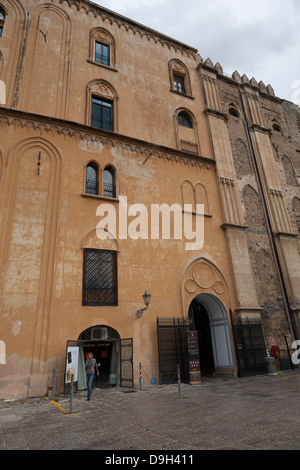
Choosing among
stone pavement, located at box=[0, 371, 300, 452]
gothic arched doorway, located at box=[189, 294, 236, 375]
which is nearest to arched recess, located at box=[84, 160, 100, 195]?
gothic arched doorway, located at box=[189, 294, 236, 375]

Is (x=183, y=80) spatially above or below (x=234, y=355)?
above

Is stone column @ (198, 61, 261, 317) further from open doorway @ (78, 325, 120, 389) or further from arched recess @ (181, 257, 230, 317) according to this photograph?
open doorway @ (78, 325, 120, 389)

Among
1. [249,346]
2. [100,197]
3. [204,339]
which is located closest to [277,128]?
[100,197]

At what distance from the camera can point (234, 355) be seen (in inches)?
556

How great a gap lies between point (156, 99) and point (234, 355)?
15.0 m

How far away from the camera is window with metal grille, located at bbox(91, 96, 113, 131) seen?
15.8 m

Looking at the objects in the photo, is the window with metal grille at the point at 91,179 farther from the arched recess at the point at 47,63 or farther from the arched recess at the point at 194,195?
the arched recess at the point at 194,195

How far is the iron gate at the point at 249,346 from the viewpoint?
1388cm

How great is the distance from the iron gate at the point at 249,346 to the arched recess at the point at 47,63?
44.6 feet

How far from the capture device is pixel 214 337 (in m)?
15.4

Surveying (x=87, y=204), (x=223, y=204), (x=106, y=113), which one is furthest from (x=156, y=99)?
(x=87, y=204)

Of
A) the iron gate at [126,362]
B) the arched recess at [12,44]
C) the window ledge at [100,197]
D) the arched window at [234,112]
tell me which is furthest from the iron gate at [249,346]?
the arched recess at [12,44]

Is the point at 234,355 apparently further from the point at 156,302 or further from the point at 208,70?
the point at 208,70

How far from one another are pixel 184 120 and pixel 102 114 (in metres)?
5.62
